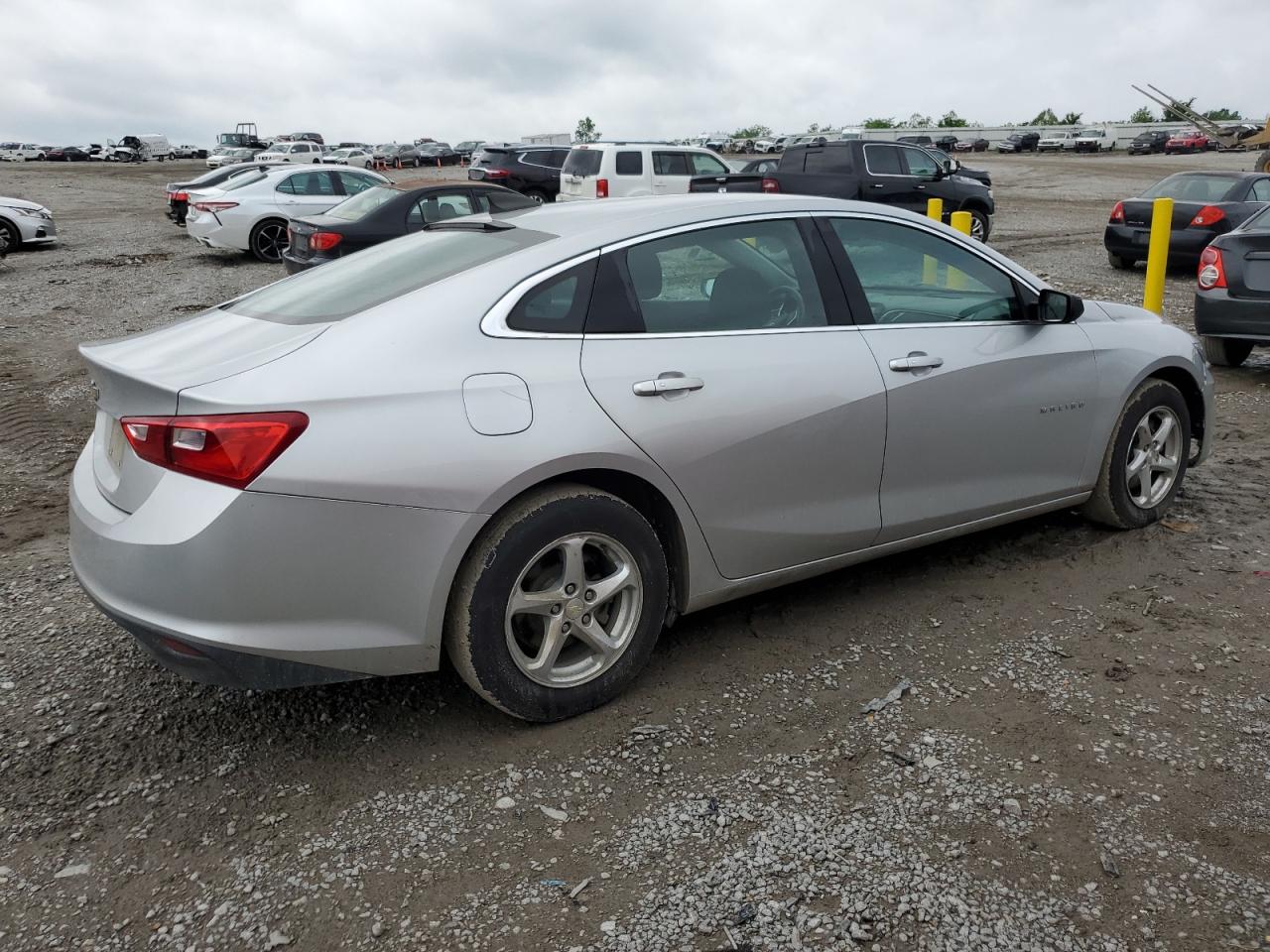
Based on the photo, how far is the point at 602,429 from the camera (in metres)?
3.24

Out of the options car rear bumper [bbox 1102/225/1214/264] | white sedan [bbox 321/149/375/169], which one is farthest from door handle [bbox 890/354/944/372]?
white sedan [bbox 321/149/375/169]

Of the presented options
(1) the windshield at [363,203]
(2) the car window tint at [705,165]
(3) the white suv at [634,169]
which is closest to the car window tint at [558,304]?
(1) the windshield at [363,203]

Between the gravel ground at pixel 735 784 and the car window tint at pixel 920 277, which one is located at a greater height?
the car window tint at pixel 920 277

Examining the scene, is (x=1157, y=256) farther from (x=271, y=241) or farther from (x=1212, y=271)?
(x=271, y=241)

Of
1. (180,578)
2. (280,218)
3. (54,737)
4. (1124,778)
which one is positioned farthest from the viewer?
(280,218)

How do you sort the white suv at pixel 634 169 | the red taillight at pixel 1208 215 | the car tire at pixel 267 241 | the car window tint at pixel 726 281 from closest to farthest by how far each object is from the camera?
the car window tint at pixel 726 281, the red taillight at pixel 1208 215, the car tire at pixel 267 241, the white suv at pixel 634 169

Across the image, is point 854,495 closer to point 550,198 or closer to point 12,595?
point 12,595

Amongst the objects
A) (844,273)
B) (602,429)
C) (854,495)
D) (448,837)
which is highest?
(844,273)

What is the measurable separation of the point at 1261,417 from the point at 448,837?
6.60 meters

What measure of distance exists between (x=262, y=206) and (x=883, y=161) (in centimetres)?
1007

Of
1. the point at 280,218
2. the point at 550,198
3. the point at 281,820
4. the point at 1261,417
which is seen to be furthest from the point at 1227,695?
the point at 550,198

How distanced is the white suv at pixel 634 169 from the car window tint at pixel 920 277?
604 inches

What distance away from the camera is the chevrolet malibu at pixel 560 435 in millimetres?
2875

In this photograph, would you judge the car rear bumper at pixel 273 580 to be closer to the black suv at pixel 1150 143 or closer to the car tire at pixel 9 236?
the car tire at pixel 9 236
